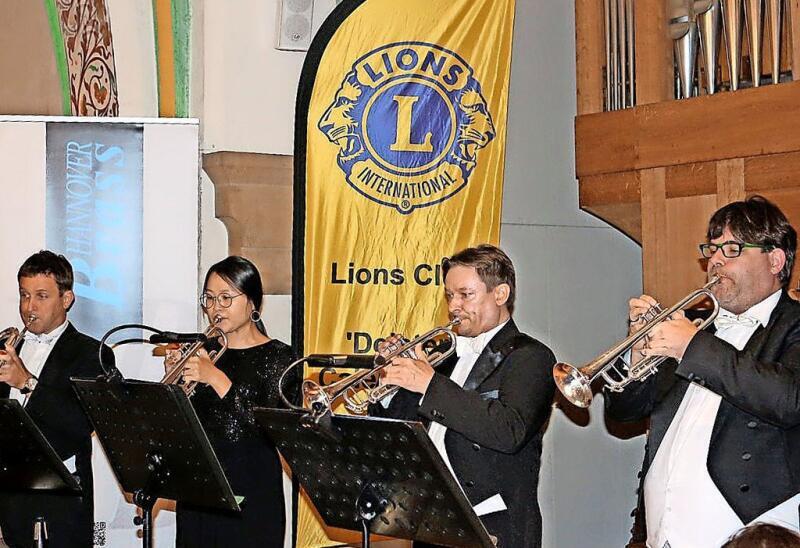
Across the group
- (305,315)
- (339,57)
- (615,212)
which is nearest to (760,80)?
(615,212)

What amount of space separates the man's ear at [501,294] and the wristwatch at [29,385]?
6.13 ft

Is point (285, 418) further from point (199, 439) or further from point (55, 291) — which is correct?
point (55, 291)

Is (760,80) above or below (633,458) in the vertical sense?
above

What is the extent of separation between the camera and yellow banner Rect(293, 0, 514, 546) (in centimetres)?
534

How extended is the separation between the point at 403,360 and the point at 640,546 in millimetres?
2712

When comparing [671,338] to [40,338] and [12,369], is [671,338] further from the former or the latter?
[40,338]

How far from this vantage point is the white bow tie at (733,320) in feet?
11.4

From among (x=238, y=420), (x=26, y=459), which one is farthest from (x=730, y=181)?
(x=26, y=459)

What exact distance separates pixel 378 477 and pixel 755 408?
3.37 feet

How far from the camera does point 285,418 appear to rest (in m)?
3.29

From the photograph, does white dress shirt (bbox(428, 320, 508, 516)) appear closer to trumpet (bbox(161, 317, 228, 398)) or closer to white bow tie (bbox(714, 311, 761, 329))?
white bow tie (bbox(714, 311, 761, 329))

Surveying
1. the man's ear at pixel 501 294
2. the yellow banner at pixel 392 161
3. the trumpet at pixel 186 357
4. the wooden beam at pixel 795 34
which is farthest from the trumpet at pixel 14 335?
the wooden beam at pixel 795 34

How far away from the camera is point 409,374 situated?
140 inches

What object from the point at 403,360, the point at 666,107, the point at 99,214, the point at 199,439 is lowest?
the point at 199,439
